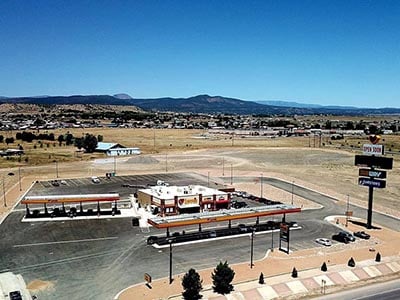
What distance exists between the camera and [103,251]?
182 feet

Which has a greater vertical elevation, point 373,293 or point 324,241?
point 324,241

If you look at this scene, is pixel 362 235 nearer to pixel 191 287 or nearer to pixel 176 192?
pixel 176 192

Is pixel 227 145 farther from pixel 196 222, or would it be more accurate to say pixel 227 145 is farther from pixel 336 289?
pixel 336 289

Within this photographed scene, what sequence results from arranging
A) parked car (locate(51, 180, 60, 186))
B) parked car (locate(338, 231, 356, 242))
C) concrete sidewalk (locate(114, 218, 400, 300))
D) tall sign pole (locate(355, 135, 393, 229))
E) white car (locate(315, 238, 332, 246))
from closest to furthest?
concrete sidewalk (locate(114, 218, 400, 300)) → white car (locate(315, 238, 332, 246)) → parked car (locate(338, 231, 356, 242)) → tall sign pole (locate(355, 135, 393, 229)) → parked car (locate(51, 180, 60, 186))

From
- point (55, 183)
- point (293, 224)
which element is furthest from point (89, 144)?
point (293, 224)

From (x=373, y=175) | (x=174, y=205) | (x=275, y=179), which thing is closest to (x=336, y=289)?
(x=373, y=175)

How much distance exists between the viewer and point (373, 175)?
66500 mm

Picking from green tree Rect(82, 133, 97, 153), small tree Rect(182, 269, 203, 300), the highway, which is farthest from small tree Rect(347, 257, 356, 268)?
green tree Rect(82, 133, 97, 153)

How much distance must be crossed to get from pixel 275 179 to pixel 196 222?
54193mm

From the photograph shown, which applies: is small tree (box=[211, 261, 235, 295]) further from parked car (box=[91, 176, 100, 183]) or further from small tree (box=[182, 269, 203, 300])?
parked car (box=[91, 176, 100, 183])

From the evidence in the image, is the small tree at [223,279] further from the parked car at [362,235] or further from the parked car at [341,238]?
the parked car at [362,235]

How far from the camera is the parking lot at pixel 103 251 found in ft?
151

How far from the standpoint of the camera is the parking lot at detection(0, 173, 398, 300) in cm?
4606

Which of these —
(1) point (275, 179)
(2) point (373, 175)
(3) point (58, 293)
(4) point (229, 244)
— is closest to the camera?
(3) point (58, 293)
